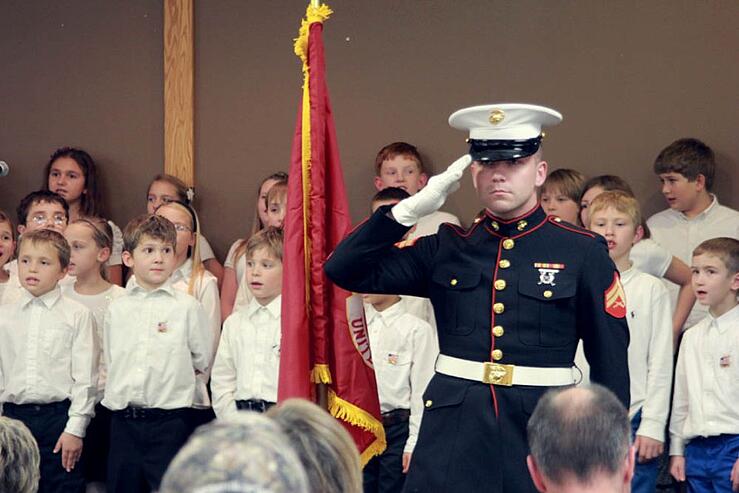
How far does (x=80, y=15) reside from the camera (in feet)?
21.3

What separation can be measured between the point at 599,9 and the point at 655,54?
1.17 ft

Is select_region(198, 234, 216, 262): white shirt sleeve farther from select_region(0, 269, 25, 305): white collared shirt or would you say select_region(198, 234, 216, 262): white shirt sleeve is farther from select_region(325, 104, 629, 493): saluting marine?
select_region(325, 104, 629, 493): saluting marine

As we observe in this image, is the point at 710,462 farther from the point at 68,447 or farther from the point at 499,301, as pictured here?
the point at 68,447

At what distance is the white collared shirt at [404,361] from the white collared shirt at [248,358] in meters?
0.41

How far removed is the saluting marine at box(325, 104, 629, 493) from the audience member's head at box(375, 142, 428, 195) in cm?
244

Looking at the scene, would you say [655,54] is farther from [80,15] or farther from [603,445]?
[603,445]

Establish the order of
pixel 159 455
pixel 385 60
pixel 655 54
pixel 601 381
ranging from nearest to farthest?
pixel 601 381 < pixel 159 455 < pixel 655 54 < pixel 385 60

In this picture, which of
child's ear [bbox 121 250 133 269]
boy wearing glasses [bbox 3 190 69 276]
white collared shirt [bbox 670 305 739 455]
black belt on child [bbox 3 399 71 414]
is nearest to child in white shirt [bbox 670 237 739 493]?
white collared shirt [bbox 670 305 739 455]

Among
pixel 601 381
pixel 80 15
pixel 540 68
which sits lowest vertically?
pixel 601 381

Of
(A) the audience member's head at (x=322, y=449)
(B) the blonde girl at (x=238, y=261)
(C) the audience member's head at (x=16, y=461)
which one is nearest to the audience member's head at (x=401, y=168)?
(B) the blonde girl at (x=238, y=261)

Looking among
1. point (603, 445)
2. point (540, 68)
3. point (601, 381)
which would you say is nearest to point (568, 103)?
point (540, 68)

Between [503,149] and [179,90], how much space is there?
3.49 meters

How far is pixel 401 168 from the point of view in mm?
5668

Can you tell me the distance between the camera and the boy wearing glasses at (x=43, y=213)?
18.1 ft
